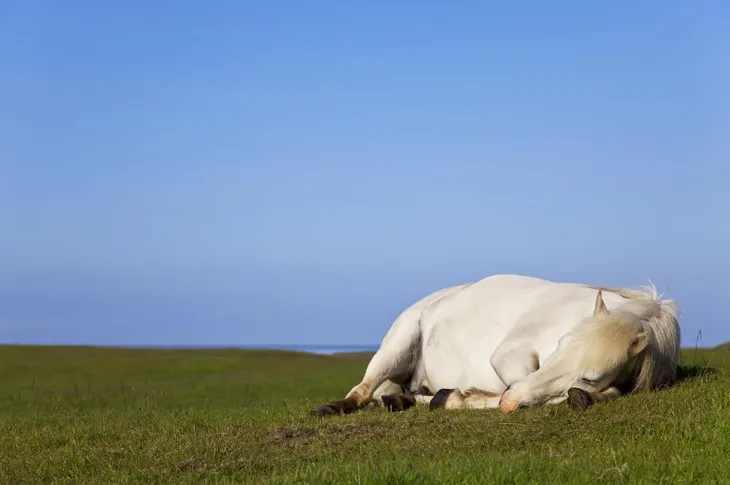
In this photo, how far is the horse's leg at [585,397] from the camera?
828 centimetres

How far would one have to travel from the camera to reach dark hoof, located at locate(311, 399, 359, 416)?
10.1m

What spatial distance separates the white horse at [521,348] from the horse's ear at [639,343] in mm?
12

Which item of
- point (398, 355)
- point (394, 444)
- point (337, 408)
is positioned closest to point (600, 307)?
point (394, 444)

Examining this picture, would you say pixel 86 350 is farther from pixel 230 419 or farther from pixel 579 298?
pixel 579 298

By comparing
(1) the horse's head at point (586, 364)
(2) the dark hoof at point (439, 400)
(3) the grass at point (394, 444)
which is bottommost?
(3) the grass at point (394, 444)

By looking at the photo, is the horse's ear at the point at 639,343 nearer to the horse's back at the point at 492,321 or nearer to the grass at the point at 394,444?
the grass at the point at 394,444

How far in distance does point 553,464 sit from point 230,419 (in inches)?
191

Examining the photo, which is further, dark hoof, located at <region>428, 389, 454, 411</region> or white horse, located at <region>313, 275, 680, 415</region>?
dark hoof, located at <region>428, 389, 454, 411</region>

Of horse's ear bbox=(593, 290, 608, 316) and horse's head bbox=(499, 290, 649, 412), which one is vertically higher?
horse's ear bbox=(593, 290, 608, 316)

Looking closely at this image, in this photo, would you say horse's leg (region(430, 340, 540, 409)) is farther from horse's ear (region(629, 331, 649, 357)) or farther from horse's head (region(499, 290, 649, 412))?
horse's ear (region(629, 331, 649, 357))

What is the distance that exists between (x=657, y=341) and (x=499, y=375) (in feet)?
5.32

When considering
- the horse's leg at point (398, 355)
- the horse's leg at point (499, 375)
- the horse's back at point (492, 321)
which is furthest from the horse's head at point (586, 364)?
the horse's leg at point (398, 355)

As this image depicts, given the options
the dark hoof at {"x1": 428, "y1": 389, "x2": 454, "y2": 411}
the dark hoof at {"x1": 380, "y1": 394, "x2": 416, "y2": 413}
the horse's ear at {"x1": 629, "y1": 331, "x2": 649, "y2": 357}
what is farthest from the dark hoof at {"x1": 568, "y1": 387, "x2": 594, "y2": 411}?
the dark hoof at {"x1": 380, "y1": 394, "x2": 416, "y2": 413}

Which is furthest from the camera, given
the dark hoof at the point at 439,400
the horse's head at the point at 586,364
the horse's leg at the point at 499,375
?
the dark hoof at the point at 439,400
